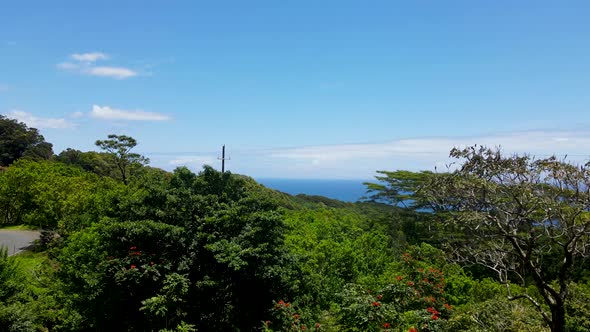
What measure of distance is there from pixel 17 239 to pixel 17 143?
34.3 metres

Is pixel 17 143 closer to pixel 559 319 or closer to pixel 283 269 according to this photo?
pixel 283 269

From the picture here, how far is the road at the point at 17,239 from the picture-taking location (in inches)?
950

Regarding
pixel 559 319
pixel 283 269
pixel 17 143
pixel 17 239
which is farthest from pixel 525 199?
pixel 17 143

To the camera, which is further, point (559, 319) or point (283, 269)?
point (283, 269)

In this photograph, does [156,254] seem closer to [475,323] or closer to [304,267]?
[304,267]

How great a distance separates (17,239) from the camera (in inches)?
1050

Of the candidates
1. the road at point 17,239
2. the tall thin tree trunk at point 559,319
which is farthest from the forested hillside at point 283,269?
the road at point 17,239

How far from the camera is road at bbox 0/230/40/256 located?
24125mm

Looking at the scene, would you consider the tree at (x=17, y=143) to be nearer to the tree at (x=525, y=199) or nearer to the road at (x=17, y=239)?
the road at (x=17, y=239)

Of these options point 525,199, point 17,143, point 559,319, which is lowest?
point 559,319

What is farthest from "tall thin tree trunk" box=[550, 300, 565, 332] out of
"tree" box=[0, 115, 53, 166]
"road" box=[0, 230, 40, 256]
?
"tree" box=[0, 115, 53, 166]

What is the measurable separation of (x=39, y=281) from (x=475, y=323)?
14556mm

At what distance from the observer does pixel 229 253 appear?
9.89 meters

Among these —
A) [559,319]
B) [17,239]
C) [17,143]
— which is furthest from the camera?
[17,143]
